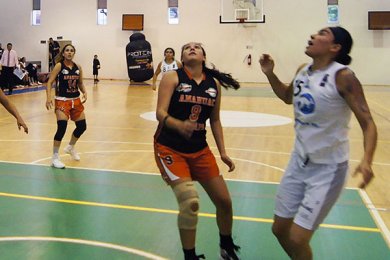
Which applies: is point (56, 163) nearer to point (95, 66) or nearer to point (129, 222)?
point (129, 222)

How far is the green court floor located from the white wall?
23.4 metres

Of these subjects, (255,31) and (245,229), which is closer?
(245,229)

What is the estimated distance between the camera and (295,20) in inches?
1099

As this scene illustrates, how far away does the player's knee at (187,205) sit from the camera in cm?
327

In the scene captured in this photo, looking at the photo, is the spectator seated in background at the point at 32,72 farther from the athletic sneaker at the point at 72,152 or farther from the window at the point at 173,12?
the athletic sneaker at the point at 72,152

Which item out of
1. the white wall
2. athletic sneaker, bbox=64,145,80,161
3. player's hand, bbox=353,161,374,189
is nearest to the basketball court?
athletic sneaker, bbox=64,145,80,161

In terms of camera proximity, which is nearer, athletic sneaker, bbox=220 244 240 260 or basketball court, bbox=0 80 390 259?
athletic sneaker, bbox=220 244 240 260

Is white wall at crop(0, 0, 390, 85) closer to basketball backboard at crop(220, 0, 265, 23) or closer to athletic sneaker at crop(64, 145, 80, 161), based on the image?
basketball backboard at crop(220, 0, 265, 23)

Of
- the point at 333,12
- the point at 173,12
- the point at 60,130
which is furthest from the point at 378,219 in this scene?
the point at 173,12

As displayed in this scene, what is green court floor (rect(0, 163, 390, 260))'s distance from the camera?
3.95 metres

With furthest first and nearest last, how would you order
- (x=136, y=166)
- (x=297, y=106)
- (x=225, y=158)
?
(x=136, y=166) < (x=225, y=158) < (x=297, y=106)

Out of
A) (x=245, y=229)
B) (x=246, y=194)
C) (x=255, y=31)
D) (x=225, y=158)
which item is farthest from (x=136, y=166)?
(x=255, y=31)

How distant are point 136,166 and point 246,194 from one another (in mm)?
2155

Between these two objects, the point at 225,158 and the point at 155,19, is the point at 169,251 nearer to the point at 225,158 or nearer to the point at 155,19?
the point at 225,158
